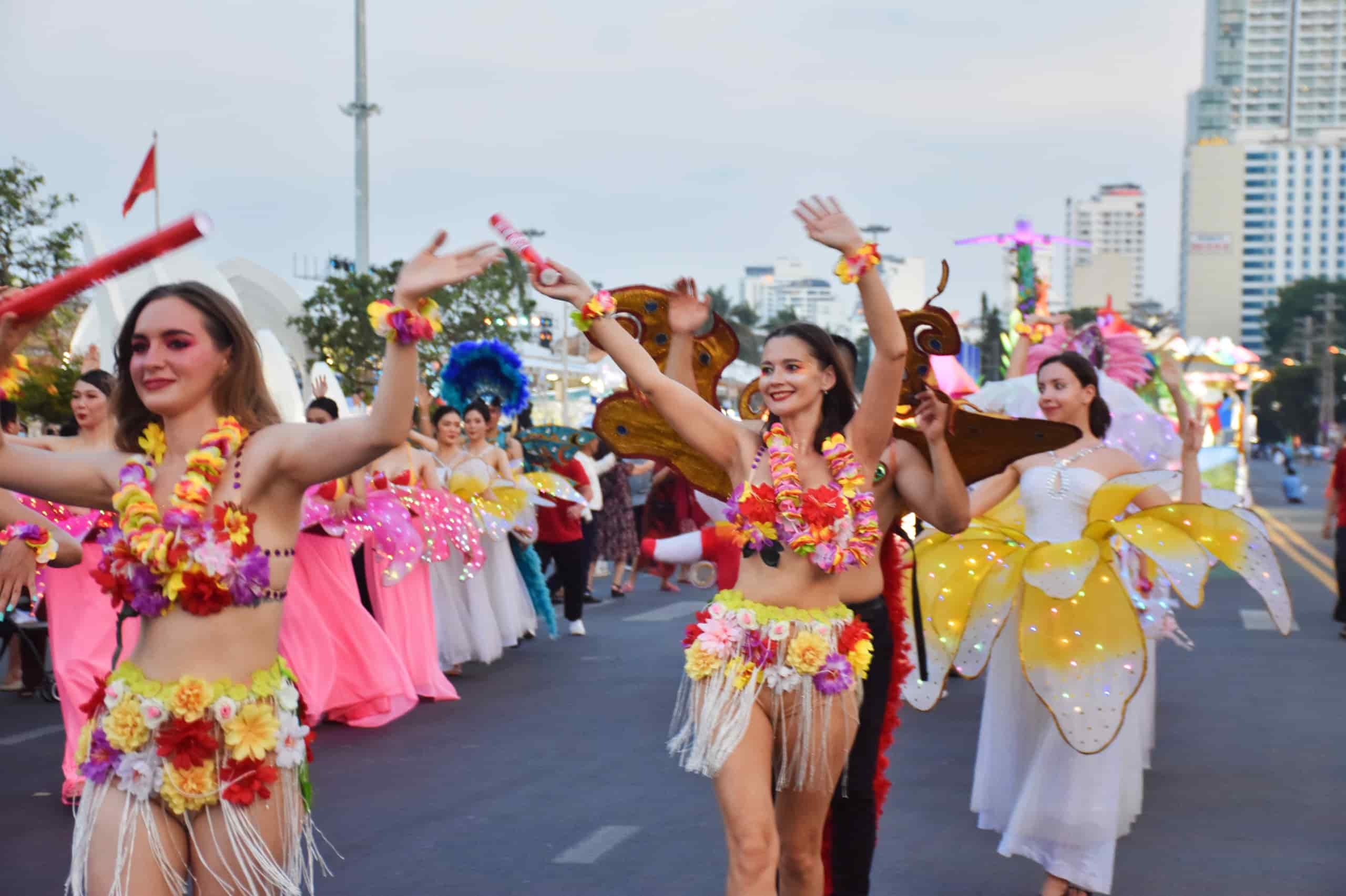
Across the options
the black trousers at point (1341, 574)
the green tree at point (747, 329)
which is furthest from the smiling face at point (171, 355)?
the green tree at point (747, 329)

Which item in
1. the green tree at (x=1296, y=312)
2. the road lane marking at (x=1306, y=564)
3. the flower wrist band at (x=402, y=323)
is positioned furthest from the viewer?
the green tree at (x=1296, y=312)

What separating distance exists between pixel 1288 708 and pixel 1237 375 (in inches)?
814

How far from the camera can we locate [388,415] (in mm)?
3580

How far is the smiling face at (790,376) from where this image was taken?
4859 millimetres

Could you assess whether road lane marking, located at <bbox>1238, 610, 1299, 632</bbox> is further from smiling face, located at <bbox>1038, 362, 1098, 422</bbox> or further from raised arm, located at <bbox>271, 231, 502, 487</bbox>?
raised arm, located at <bbox>271, 231, 502, 487</bbox>

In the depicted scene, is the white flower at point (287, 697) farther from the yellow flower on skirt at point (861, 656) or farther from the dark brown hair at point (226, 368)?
the yellow flower on skirt at point (861, 656)

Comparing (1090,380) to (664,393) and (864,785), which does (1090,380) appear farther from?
(664,393)

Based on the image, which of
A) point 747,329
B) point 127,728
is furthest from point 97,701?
point 747,329

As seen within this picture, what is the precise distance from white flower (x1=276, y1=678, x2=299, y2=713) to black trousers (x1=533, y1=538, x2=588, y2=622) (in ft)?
34.7

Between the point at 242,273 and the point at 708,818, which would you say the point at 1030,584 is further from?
the point at 242,273

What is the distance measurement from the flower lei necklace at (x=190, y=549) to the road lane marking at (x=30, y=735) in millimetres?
5958

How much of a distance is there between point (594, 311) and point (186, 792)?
177 centimetres

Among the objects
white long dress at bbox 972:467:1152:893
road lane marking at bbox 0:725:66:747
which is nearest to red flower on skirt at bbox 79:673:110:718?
white long dress at bbox 972:467:1152:893

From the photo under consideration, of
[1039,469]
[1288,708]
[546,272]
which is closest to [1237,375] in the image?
[1288,708]
